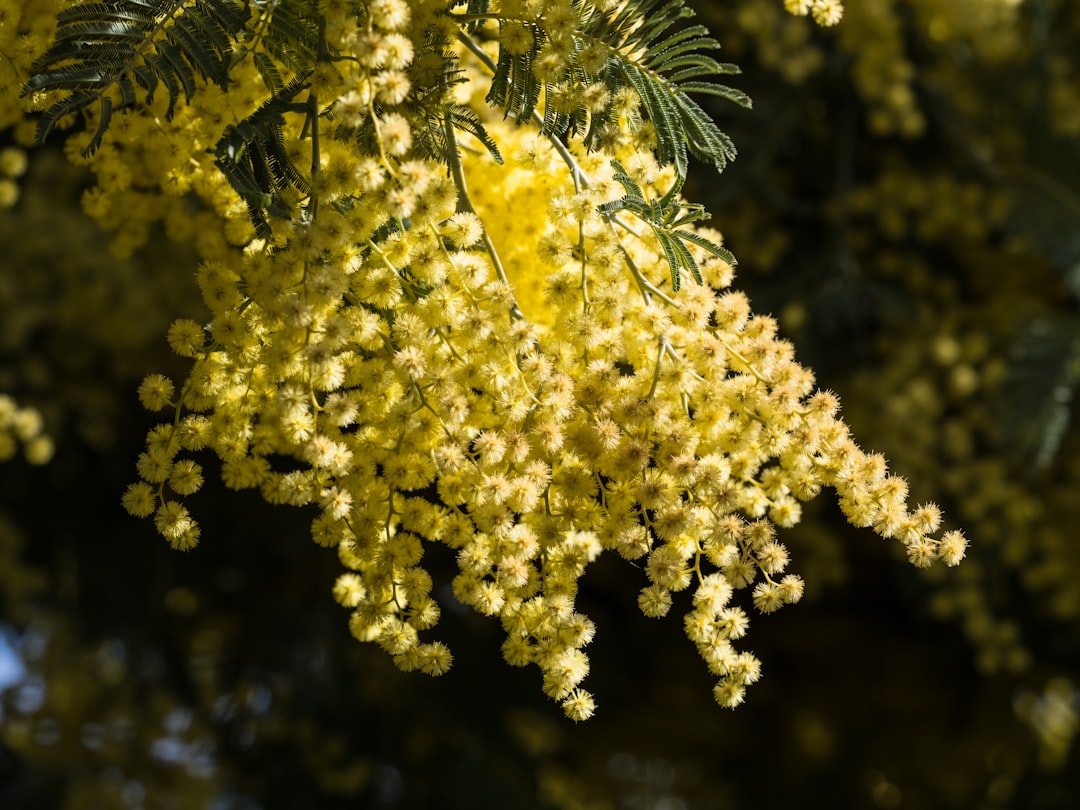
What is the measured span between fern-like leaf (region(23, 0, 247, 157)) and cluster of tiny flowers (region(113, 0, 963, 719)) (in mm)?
116

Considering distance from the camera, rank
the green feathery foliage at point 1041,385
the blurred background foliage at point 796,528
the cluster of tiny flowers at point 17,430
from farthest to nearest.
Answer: the blurred background foliage at point 796,528 → the green feathery foliage at point 1041,385 → the cluster of tiny flowers at point 17,430

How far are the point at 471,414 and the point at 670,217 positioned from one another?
0.93 feet

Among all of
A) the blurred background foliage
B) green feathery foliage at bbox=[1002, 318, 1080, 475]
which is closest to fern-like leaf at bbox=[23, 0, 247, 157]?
the blurred background foliage

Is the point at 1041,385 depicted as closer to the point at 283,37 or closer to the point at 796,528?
the point at 796,528

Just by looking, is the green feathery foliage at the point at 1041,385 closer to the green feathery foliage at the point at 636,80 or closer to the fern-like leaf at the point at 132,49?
the green feathery foliage at the point at 636,80

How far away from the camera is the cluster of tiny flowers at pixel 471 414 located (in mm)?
942

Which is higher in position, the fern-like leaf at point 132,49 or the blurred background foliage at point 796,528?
the fern-like leaf at point 132,49

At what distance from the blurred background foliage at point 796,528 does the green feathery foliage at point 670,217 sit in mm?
1442

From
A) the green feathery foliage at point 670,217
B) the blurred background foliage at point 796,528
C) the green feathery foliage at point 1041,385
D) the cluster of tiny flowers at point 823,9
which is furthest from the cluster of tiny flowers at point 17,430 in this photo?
the green feathery foliage at point 1041,385

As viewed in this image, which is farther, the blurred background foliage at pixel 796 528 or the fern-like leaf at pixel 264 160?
the blurred background foliage at pixel 796 528

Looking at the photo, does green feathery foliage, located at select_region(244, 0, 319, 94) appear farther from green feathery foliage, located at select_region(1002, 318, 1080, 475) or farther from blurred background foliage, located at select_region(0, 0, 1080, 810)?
green feathery foliage, located at select_region(1002, 318, 1080, 475)

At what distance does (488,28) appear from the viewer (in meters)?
1.29

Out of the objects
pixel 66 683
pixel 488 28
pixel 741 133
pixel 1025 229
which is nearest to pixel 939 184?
pixel 1025 229

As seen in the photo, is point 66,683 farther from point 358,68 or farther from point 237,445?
point 358,68
